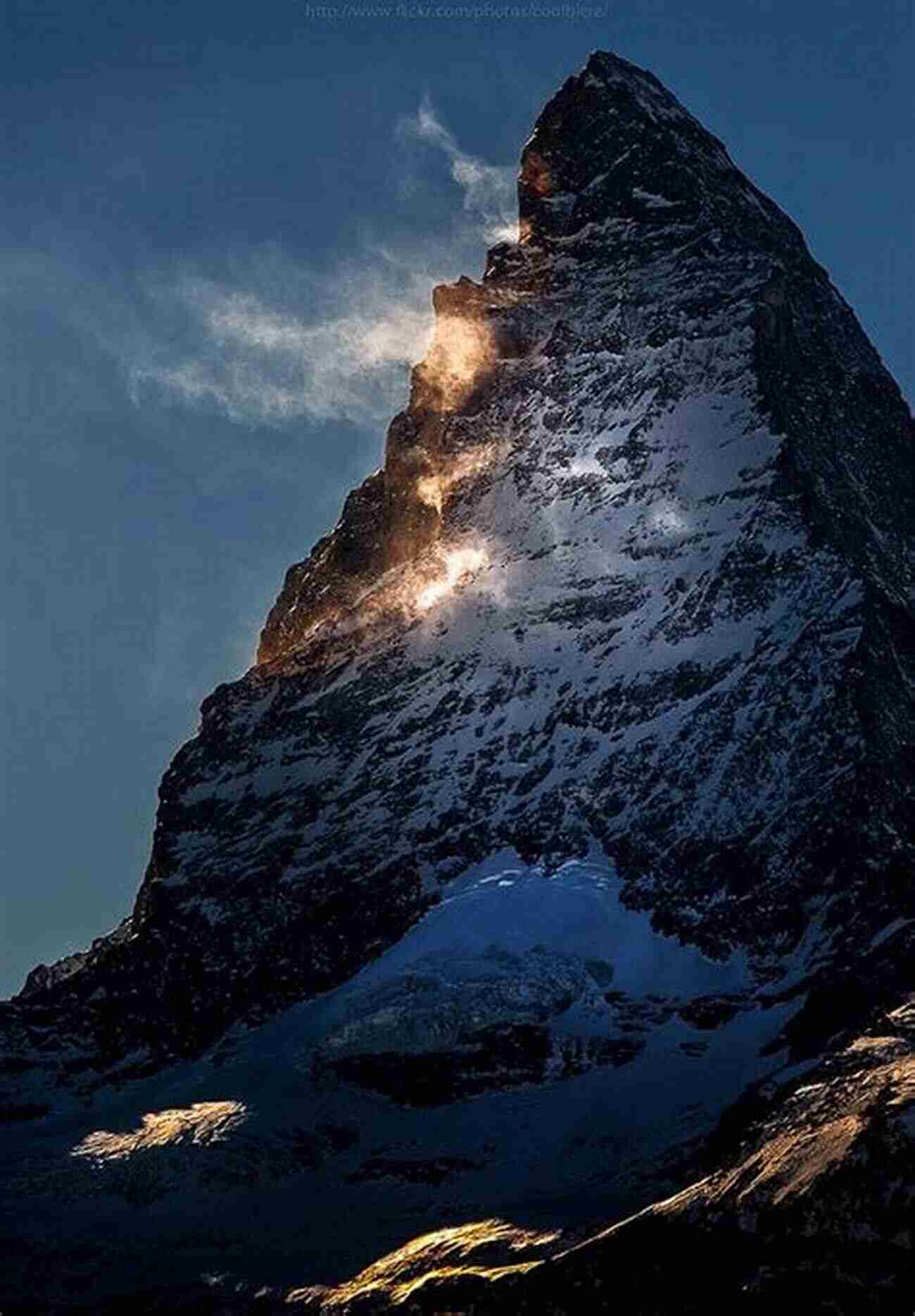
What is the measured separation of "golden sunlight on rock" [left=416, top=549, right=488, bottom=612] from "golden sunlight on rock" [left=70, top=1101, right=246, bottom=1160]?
5395 centimetres

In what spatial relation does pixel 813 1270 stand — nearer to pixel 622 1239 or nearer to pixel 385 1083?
pixel 622 1239

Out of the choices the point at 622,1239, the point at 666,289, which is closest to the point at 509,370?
the point at 666,289

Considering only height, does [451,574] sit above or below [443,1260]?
above

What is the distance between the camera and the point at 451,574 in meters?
166

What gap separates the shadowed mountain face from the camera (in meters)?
109

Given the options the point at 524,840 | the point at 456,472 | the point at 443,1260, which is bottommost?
the point at 443,1260

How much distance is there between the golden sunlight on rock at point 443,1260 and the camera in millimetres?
83562

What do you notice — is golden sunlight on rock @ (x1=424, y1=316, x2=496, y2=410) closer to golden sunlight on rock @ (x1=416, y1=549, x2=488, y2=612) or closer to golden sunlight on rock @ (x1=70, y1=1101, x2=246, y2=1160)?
golden sunlight on rock @ (x1=416, y1=549, x2=488, y2=612)

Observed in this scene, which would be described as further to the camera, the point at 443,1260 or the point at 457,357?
the point at 457,357

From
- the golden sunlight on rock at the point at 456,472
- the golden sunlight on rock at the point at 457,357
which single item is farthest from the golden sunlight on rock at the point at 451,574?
the golden sunlight on rock at the point at 457,357

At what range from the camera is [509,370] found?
606 ft

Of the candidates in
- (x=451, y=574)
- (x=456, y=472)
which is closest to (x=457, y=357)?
(x=456, y=472)

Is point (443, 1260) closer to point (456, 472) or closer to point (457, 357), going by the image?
point (456, 472)

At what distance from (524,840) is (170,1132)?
34.3 meters
